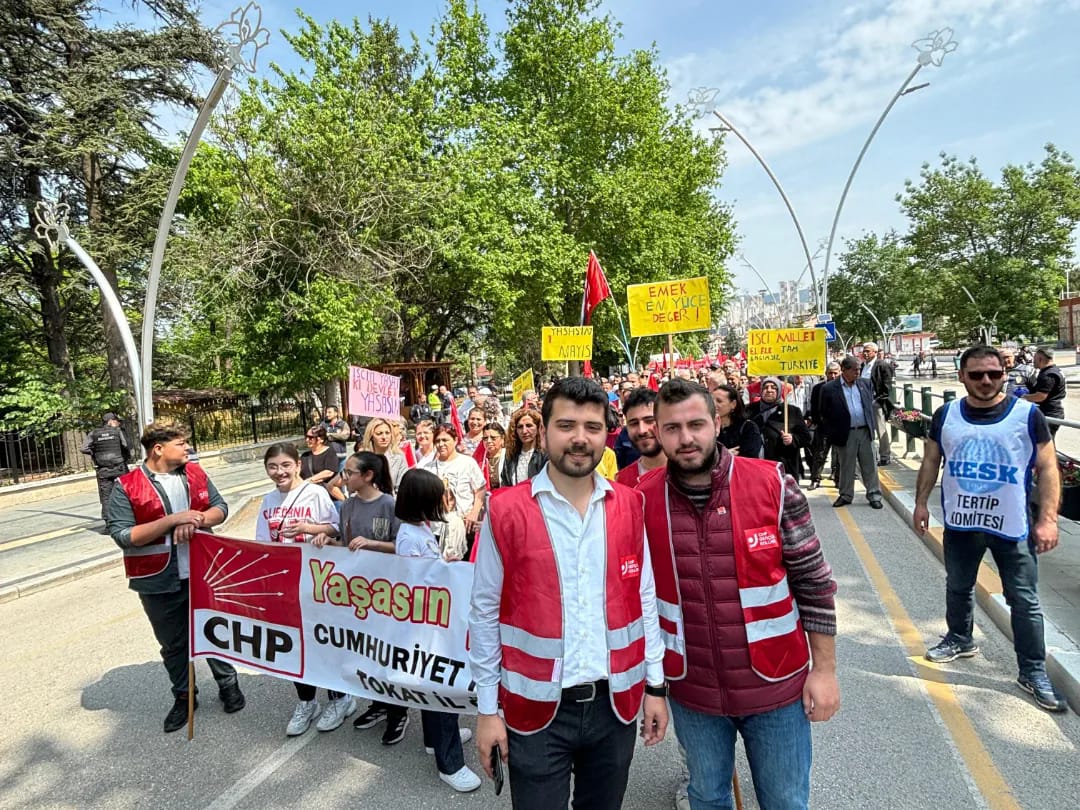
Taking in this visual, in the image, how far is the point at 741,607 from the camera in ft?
6.73

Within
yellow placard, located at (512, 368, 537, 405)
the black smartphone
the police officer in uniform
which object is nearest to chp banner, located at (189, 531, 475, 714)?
the black smartphone

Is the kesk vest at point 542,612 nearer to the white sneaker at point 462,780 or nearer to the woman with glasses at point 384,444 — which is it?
the white sneaker at point 462,780

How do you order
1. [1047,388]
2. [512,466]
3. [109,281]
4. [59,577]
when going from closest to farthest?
[512,466] → [59,577] → [1047,388] → [109,281]

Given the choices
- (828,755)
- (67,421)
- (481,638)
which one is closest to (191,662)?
(481,638)

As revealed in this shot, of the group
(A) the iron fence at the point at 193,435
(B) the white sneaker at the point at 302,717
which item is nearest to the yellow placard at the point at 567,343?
(A) the iron fence at the point at 193,435

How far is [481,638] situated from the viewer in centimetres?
204

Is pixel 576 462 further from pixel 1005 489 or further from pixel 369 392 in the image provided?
pixel 369 392

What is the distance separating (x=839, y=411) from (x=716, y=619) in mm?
6972

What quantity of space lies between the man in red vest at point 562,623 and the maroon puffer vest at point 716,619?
0.44 ft

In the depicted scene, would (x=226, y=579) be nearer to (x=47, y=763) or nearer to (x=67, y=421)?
(x=47, y=763)

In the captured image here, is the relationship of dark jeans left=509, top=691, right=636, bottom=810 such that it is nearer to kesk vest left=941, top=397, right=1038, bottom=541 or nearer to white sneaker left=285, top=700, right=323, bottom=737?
white sneaker left=285, top=700, right=323, bottom=737

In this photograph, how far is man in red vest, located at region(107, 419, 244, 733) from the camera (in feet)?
12.5

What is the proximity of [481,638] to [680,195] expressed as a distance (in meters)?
31.9

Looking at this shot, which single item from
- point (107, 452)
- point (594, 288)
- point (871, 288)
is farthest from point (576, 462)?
point (871, 288)
